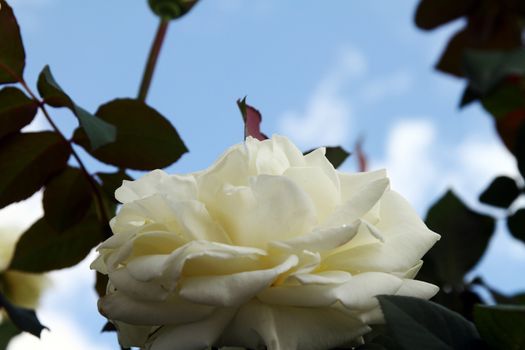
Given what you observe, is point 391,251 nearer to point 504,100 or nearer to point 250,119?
point 250,119

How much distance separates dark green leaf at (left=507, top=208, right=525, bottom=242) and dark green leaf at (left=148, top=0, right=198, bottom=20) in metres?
0.47

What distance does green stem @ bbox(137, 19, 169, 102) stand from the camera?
2.65ft

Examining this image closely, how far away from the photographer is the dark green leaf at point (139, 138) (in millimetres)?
654

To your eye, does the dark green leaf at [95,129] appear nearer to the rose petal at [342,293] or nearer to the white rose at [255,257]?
the white rose at [255,257]

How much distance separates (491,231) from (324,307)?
55 cm

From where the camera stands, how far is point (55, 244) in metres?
0.78


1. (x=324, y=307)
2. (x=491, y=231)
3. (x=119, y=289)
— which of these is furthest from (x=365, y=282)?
(x=491, y=231)

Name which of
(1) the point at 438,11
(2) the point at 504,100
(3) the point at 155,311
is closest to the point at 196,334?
(3) the point at 155,311

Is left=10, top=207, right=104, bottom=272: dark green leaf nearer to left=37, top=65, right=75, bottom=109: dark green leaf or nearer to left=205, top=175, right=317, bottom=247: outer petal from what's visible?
left=37, top=65, right=75, bottom=109: dark green leaf

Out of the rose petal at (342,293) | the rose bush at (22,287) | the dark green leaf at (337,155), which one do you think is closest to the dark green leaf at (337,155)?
the dark green leaf at (337,155)

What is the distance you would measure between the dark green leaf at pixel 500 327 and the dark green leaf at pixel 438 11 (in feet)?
3.34

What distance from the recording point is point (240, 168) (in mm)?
451

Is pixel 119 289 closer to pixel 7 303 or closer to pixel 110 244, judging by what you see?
pixel 110 244

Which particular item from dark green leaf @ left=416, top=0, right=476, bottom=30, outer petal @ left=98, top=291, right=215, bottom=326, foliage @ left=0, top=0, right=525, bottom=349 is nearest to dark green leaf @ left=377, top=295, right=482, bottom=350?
foliage @ left=0, top=0, right=525, bottom=349
